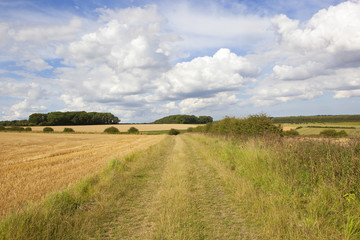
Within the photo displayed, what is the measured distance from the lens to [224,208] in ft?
19.8

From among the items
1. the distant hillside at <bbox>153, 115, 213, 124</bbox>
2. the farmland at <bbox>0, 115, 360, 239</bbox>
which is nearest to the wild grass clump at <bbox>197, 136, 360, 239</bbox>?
the farmland at <bbox>0, 115, 360, 239</bbox>

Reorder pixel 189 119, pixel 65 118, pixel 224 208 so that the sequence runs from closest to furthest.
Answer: pixel 224 208 < pixel 65 118 < pixel 189 119

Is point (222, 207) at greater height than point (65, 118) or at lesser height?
lesser

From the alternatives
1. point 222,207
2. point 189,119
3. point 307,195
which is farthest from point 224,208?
point 189,119

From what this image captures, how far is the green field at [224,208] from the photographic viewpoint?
437 cm

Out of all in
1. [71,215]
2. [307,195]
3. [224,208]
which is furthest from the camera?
[224,208]

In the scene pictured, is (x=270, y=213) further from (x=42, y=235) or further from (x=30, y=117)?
(x=30, y=117)

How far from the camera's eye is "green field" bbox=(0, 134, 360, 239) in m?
4.37

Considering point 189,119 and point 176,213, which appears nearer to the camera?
point 176,213

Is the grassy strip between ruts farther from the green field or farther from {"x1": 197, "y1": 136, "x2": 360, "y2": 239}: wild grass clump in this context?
{"x1": 197, "y1": 136, "x2": 360, "y2": 239}: wild grass clump

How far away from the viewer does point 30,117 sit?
116375mm

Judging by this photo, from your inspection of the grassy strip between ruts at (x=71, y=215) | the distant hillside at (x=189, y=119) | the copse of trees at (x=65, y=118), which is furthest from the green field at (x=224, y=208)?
the distant hillside at (x=189, y=119)

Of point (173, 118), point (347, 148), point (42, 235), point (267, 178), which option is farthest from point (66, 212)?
point (173, 118)

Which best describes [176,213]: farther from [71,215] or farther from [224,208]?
[71,215]
